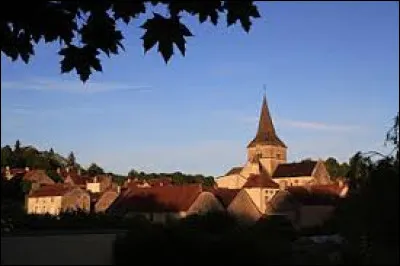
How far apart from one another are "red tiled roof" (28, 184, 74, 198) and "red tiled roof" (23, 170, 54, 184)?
3.83 m

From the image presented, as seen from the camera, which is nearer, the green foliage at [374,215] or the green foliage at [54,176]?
the green foliage at [374,215]

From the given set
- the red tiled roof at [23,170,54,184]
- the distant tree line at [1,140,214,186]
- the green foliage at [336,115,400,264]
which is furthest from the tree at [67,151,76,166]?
the green foliage at [336,115,400,264]

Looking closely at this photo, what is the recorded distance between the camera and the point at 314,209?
6869 centimetres

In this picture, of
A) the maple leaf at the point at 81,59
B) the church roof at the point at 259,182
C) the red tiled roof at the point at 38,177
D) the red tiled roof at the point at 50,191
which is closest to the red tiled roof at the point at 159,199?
the red tiled roof at the point at 50,191

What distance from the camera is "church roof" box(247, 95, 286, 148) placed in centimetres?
10831

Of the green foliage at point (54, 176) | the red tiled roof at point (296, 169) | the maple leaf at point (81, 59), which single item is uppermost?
the red tiled roof at point (296, 169)

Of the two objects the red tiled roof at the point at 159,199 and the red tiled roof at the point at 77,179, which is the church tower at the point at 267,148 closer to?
the red tiled roof at the point at 77,179

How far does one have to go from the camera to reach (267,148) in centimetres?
10712

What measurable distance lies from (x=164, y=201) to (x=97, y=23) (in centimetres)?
6350

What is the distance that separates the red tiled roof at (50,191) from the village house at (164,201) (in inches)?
449

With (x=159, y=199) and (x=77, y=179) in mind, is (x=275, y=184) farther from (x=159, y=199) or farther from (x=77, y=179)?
(x=77, y=179)

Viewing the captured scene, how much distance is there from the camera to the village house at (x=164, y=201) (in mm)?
64625

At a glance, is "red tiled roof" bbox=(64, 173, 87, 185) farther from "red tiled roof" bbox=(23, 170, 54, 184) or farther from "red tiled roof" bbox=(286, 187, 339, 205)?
"red tiled roof" bbox=(286, 187, 339, 205)

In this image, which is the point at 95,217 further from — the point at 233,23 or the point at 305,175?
the point at 305,175
